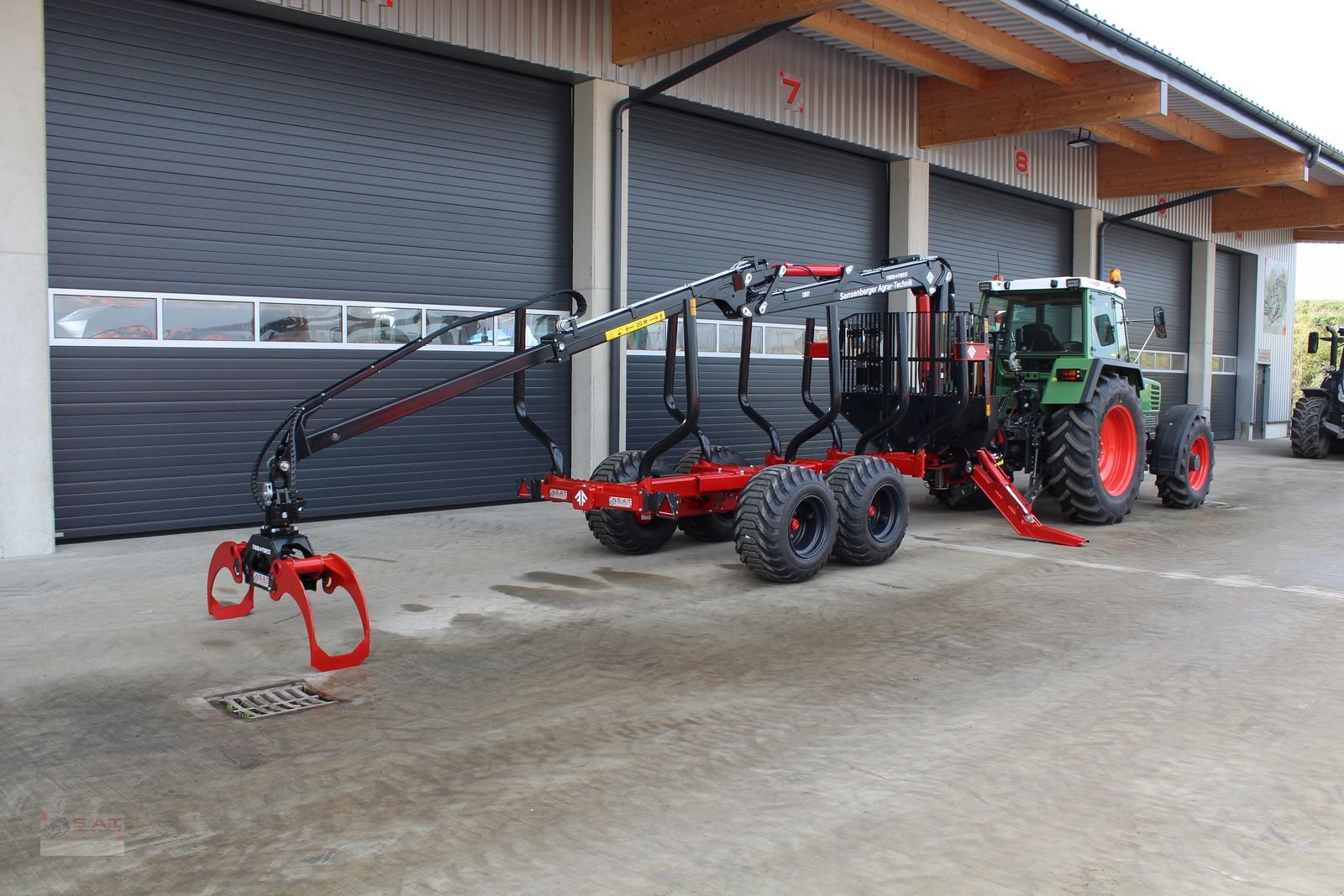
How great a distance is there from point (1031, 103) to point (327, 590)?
40.3 feet

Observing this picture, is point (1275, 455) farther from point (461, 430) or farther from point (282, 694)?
point (282, 694)

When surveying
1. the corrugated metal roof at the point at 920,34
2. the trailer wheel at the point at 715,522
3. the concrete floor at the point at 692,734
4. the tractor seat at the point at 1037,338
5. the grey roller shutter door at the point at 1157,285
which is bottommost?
the concrete floor at the point at 692,734

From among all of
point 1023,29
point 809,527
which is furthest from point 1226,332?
point 809,527

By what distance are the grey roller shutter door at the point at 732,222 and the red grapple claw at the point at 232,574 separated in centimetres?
635

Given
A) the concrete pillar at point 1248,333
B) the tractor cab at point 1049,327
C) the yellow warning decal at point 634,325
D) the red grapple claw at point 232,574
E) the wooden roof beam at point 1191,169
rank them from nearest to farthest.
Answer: the red grapple claw at point 232,574
the yellow warning decal at point 634,325
the tractor cab at point 1049,327
the wooden roof beam at point 1191,169
the concrete pillar at point 1248,333

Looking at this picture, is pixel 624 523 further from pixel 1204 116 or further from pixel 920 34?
pixel 1204 116

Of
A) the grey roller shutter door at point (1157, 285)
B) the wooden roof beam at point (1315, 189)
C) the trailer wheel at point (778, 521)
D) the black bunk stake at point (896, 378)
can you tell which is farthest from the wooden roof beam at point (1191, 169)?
the trailer wheel at point (778, 521)

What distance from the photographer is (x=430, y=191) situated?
10.7m

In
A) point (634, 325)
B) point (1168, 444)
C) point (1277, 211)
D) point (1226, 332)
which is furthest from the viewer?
point (1226, 332)

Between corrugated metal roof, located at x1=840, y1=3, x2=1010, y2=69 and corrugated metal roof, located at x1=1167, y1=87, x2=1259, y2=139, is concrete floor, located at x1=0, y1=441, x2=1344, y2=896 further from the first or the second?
corrugated metal roof, located at x1=1167, y1=87, x2=1259, y2=139

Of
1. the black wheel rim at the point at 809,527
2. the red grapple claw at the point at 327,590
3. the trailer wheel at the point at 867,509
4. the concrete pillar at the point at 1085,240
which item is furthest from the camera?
the concrete pillar at the point at 1085,240

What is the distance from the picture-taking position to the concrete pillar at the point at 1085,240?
19656 mm

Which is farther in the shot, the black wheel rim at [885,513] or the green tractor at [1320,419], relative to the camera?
the green tractor at [1320,419]

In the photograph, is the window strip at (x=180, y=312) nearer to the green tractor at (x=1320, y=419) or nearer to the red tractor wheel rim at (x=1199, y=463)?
the red tractor wheel rim at (x=1199, y=463)
